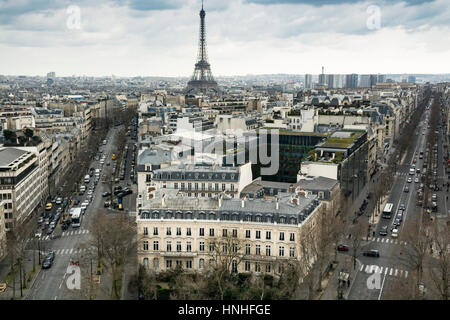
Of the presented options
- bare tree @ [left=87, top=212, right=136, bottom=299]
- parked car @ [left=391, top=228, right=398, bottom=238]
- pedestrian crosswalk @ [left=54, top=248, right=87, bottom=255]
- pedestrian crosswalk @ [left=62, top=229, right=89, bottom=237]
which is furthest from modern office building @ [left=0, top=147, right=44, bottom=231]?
parked car @ [left=391, top=228, right=398, bottom=238]

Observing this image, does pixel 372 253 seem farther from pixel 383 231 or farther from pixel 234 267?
pixel 234 267

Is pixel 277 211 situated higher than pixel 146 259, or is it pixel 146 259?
pixel 277 211

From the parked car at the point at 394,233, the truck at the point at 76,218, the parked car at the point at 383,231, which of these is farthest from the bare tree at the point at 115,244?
the parked car at the point at 394,233

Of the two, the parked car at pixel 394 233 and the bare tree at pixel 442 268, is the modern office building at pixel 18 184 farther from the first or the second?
the bare tree at pixel 442 268

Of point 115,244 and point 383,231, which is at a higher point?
point 115,244

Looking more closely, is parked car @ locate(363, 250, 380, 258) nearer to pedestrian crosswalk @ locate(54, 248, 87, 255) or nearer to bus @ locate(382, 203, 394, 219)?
bus @ locate(382, 203, 394, 219)

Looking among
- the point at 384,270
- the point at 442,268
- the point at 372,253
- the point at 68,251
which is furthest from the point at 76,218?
the point at 442,268
